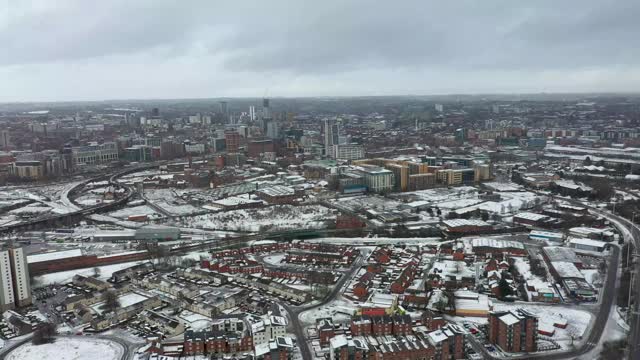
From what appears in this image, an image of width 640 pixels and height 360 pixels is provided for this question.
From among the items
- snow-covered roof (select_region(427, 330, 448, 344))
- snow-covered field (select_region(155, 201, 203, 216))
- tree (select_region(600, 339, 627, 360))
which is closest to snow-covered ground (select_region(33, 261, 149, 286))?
snow-covered field (select_region(155, 201, 203, 216))

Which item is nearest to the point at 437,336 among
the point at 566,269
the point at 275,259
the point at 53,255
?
the point at 566,269

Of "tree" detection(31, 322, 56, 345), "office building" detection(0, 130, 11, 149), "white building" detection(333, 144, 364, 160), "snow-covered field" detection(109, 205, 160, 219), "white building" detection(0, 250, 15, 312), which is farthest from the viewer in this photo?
"office building" detection(0, 130, 11, 149)

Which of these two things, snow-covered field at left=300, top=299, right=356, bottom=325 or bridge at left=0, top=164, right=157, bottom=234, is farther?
bridge at left=0, top=164, right=157, bottom=234

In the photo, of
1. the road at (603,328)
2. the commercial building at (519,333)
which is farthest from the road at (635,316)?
the commercial building at (519,333)

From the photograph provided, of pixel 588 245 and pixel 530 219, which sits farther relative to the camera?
pixel 530 219

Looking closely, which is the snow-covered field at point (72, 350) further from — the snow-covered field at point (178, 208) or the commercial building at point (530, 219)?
the commercial building at point (530, 219)

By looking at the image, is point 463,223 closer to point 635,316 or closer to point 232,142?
point 635,316

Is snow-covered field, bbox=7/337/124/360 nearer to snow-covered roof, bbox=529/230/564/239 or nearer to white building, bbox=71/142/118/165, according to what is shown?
snow-covered roof, bbox=529/230/564/239
